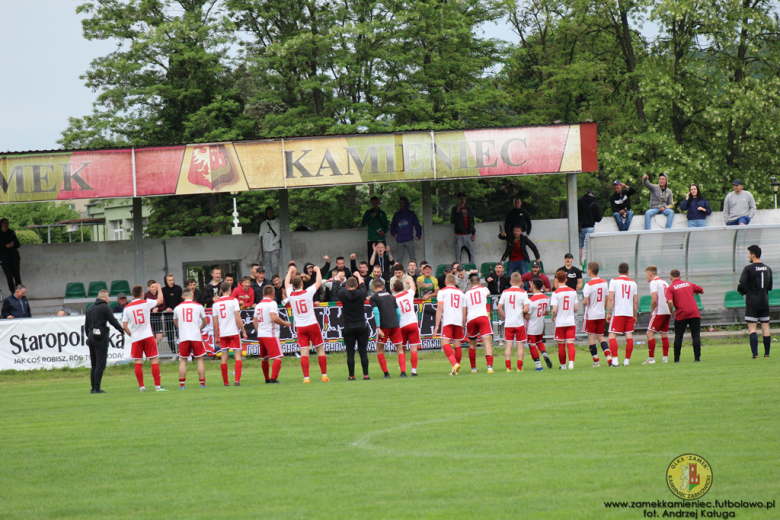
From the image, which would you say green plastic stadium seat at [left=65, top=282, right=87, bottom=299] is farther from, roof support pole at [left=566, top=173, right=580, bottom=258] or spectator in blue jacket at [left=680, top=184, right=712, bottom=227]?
spectator in blue jacket at [left=680, top=184, right=712, bottom=227]

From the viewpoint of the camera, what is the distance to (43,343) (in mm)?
21688

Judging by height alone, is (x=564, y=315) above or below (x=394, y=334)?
above

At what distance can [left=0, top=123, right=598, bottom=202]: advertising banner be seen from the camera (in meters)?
24.3

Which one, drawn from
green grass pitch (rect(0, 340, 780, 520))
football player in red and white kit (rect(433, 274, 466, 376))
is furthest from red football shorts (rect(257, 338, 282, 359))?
football player in red and white kit (rect(433, 274, 466, 376))

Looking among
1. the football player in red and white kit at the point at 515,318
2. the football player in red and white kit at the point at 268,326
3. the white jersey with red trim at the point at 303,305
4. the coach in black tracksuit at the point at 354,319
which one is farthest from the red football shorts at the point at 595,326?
the football player in red and white kit at the point at 268,326

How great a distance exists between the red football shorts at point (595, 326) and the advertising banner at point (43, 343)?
1241 cm

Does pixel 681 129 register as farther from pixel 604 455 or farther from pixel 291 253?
pixel 604 455

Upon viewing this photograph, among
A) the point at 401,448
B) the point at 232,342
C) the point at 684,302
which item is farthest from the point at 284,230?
the point at 401,448

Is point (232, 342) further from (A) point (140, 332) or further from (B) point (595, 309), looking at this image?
(B) point (595, 309)

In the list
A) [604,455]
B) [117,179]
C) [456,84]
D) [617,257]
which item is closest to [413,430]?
[604,455]

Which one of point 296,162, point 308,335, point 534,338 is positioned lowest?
point 534,338

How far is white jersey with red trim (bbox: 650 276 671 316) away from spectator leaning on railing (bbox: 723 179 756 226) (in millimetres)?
9062

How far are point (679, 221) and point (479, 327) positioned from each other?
504 inches

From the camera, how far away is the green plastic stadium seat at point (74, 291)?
27031 millimetres
